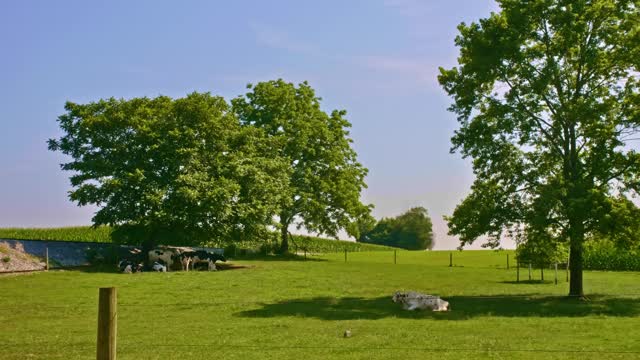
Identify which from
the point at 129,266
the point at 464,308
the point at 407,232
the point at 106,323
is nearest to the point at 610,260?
the point at 464,308

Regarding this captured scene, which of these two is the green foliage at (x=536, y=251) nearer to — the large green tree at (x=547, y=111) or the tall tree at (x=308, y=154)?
the large green tree at (x=547, y=111)

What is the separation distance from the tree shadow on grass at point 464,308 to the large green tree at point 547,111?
3.12 meters

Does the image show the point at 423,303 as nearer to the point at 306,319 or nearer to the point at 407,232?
the point at 306,319

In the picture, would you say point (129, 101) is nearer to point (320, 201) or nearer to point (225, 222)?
point (225, 222)

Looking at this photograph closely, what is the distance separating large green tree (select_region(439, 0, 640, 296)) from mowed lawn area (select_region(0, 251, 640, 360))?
4.18 metres

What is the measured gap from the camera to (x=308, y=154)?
2817 inches

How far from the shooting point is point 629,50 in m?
32.6

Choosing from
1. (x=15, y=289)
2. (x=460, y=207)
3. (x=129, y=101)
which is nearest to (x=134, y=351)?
(x=15, y=289)

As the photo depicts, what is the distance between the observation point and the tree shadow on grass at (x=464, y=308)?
2516 cm

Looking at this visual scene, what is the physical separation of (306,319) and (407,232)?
435 feet

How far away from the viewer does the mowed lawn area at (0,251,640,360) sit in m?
17.1

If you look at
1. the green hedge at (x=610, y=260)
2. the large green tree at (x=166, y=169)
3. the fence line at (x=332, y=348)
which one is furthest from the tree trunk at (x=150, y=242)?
the green hedge at (x=610, y=260)

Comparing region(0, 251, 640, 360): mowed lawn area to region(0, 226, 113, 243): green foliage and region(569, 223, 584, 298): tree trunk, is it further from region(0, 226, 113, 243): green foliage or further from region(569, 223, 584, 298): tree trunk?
region(0, 226, 113, 243): green foliage

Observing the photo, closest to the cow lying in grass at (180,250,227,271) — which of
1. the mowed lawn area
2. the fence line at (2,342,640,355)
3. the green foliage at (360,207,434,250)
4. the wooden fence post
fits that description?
the mowed lawn area
